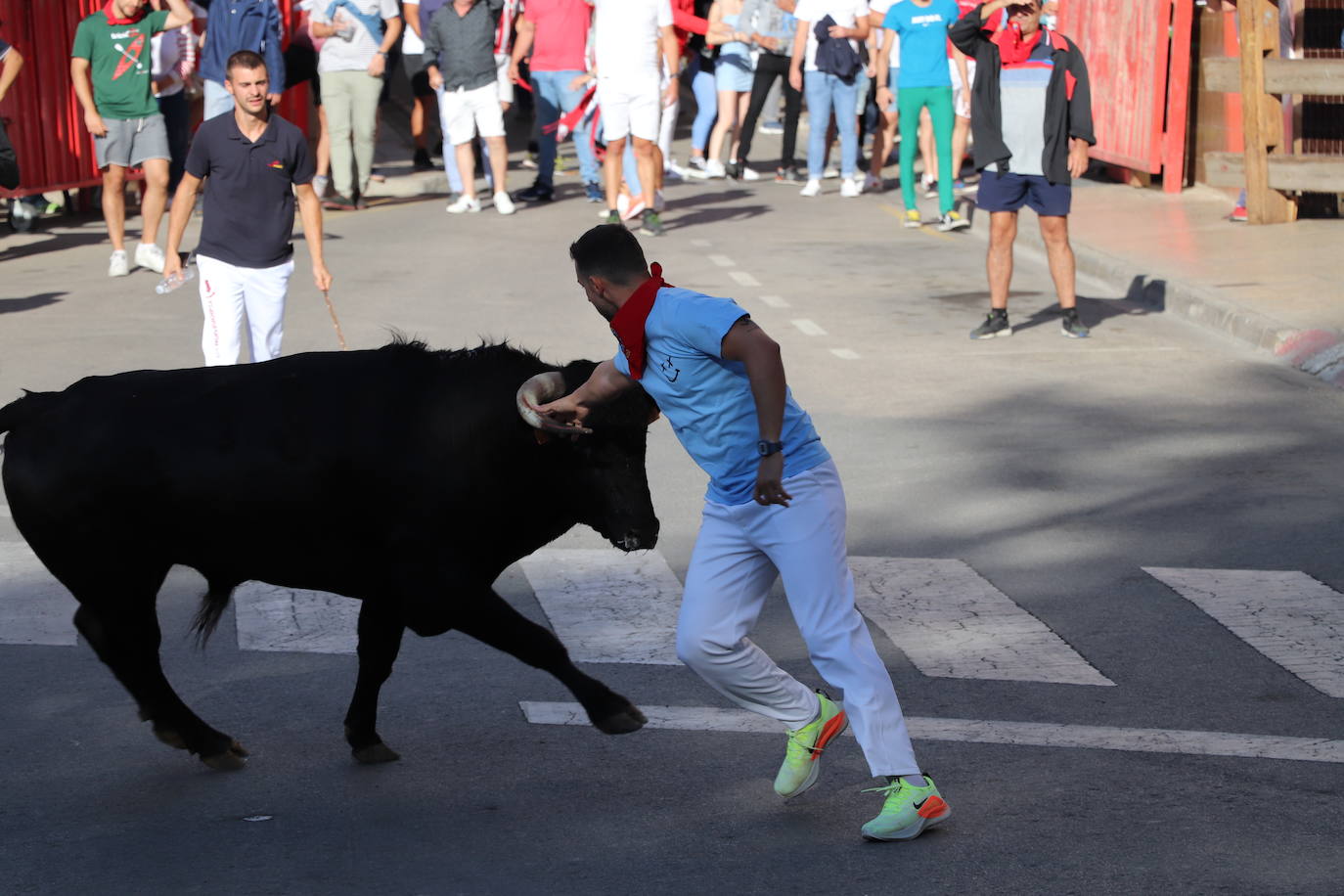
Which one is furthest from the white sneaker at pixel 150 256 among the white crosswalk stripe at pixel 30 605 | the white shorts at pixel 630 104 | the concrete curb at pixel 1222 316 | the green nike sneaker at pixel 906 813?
the green nike sneaker at pixel 906 813

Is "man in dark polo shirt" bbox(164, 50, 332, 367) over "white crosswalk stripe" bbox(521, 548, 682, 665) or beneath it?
over

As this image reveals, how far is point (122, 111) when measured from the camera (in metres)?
15.9

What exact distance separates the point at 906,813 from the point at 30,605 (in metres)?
3.75

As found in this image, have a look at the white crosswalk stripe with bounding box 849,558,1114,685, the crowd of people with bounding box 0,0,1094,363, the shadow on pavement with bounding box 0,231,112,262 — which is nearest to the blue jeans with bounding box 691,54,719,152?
the crowd of people with bounding box 0,0,1094,363

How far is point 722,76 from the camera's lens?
2314 cm

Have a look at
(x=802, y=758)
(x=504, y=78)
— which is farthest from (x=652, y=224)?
(x=802, y=758)

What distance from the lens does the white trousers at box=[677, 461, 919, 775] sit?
4.90m

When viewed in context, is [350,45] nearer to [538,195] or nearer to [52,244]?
[538,195]

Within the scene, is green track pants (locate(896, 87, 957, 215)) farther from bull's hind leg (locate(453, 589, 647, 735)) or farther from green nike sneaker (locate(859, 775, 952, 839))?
green nike sneaker (locate(859, 775, 952, 839))

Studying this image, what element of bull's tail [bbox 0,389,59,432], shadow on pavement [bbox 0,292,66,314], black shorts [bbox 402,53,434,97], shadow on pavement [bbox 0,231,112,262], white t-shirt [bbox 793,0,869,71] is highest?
white t-shirt [bbox 793,0,869,71]

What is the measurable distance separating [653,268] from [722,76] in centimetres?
1849

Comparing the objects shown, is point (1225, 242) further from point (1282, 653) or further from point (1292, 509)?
point (1282, 653)

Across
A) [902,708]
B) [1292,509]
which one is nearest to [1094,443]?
[1292,509]

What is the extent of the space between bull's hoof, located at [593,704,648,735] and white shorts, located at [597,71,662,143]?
12842 mm
